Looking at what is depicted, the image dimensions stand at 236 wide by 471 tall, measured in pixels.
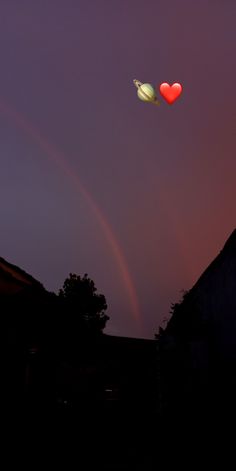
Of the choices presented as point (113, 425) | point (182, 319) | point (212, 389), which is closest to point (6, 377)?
point (113, 425)

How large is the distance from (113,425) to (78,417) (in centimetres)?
141

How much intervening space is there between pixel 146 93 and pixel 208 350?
9876 mm

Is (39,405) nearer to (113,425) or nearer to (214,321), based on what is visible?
(113,425)

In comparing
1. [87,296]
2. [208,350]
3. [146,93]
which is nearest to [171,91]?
[146,93]

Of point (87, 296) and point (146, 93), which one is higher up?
point (87, 296)

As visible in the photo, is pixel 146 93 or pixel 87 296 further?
pixel 87 296

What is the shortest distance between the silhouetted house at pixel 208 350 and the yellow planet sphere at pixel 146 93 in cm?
684

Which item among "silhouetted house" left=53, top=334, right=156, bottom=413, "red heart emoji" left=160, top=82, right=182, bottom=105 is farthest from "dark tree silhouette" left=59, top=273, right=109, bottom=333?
"red heart emoji" left=160, top=82, right=182, bottom=105

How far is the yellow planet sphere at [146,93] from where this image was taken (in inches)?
366

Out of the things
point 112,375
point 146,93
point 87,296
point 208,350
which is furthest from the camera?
point 87,296

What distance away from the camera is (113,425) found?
10727 mm

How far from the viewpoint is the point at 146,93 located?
933 centimetres

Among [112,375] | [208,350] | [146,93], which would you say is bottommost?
[112,375]

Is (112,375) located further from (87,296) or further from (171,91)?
(87,296)
